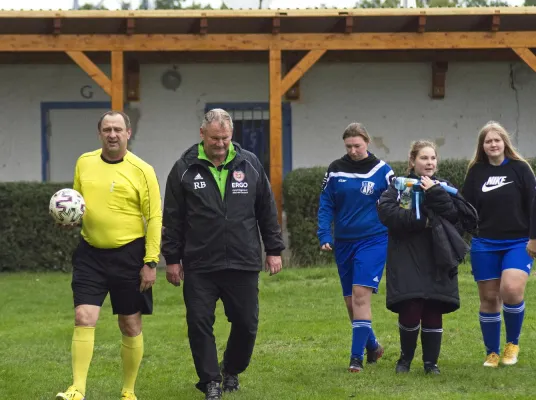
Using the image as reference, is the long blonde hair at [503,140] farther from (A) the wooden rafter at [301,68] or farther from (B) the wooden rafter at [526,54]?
(B) the wooden rafter at [526,54]

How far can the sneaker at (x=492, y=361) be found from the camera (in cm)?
817

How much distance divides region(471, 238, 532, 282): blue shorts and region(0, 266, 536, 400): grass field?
28.2 inches

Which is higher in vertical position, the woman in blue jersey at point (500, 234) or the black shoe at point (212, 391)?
the woman in blue jersey at point (500, 234)

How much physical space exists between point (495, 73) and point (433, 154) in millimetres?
10383

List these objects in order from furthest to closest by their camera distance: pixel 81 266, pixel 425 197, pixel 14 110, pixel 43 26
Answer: pixel 14 110
pixel 43 26
pixel 425 197
pixel 81 266

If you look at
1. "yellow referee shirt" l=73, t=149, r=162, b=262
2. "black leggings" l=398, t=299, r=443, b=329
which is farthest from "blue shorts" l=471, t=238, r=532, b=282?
"yellow referee shirt" l=73, t=149, r=162, b=262

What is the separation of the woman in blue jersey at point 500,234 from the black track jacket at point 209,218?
192cm

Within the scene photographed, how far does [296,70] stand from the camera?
603 inches

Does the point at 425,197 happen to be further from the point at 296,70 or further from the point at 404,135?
the point at 404,135

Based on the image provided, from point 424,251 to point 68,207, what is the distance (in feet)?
8.32

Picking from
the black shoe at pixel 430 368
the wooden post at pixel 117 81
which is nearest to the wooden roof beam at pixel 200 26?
the wooden post at pixel 117 81

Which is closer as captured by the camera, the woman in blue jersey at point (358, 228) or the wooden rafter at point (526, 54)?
the woman in blue jersey at point (358, 228)

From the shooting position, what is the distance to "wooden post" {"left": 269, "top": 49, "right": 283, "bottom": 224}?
15375 millimetres

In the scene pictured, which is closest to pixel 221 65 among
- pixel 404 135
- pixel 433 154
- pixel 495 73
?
pixel 404 135
